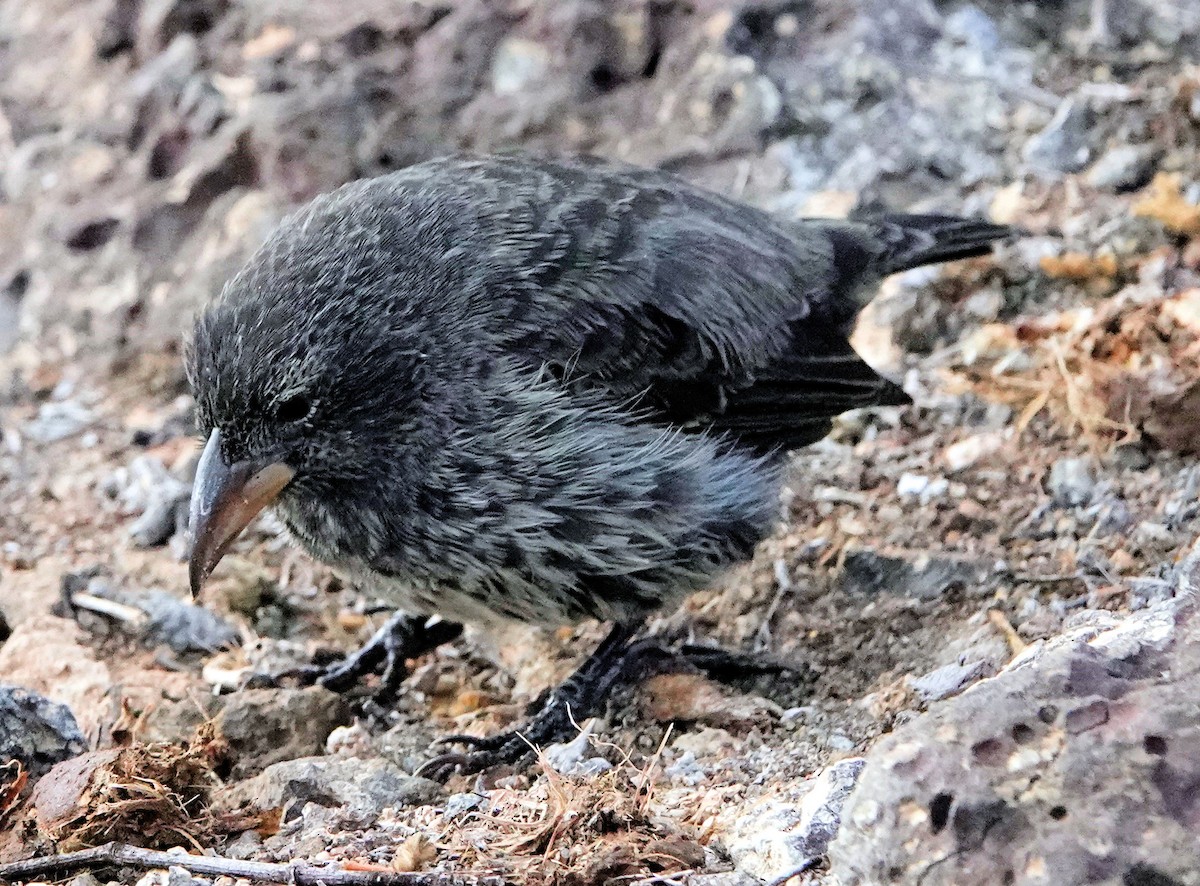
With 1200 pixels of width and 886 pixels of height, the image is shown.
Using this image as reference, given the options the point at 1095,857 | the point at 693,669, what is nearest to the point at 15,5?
the point at 693,669

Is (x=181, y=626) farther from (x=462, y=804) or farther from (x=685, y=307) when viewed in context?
(x=685, y=307)

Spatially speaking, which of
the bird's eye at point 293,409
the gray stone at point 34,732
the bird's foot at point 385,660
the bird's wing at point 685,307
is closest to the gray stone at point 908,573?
the bird's wing at point 685,307

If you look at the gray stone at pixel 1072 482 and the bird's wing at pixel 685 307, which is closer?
the bird's wing at pixel 685 307

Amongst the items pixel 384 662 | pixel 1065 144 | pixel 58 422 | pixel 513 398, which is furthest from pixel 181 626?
pixel 1065 144

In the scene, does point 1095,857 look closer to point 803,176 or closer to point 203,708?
point 203,708

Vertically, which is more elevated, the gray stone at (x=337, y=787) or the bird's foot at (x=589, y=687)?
the gray stone at (x=337, y=787)

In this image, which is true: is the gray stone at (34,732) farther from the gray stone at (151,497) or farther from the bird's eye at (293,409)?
the gray stone at (151,497)

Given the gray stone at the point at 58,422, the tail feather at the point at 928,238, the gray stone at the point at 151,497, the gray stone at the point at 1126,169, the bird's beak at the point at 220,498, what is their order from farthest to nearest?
1. the gray stone at the point at 58,422
2. the gray stone at the point at 1126,169
3. the gray stone at the point at 151,497
4. the tail feather at the point at 928,238
5. the bird's beak at the point at 220,498
